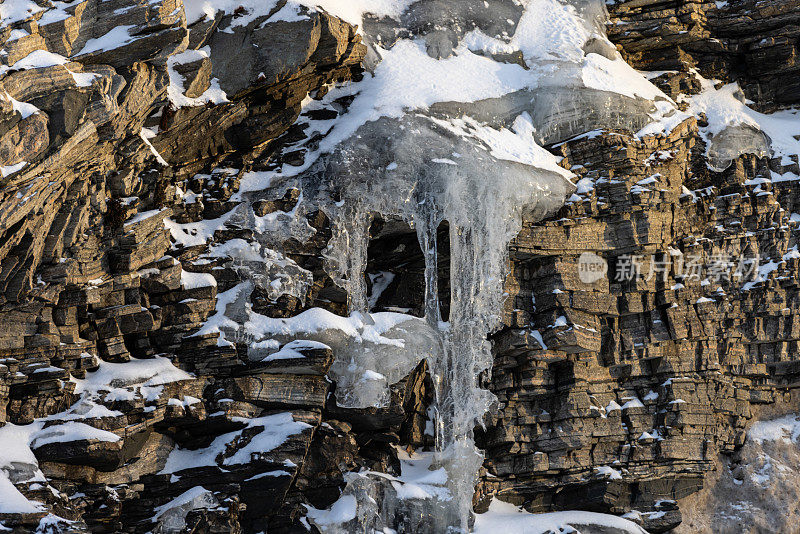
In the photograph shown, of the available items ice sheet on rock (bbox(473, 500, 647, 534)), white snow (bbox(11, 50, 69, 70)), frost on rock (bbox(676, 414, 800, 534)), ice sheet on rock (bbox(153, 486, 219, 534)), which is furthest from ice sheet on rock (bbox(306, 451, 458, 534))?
white snow (bbox(11, 50, 69, 70))

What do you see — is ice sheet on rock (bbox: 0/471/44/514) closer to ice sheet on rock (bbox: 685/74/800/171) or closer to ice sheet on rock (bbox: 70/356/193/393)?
ice sheet on rock (bbox: 70/356/193/393)

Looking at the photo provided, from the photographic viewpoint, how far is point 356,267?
23.2m

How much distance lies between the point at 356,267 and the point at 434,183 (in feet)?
8.13

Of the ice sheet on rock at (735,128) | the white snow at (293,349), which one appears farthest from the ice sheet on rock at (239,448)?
the ice sheet on rock at (735,128)

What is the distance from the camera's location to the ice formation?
74.4 feet

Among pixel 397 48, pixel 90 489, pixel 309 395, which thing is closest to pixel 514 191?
pixel 397 48

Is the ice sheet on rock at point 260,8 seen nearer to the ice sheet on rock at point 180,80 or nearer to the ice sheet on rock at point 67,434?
the ice sheet on rock at point 180,80

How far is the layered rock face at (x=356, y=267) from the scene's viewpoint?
1947 centimetres

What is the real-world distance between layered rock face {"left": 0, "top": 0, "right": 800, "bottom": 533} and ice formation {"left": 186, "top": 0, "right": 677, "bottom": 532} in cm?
7

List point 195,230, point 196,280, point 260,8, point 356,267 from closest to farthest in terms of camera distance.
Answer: point 196,280
point 195,230
point 260,8
point 356,267

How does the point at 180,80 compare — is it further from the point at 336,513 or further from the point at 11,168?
the point at 336,513

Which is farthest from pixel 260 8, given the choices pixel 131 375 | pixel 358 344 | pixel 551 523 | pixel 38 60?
pixel 551 523

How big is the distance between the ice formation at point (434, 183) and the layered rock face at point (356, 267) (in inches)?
2.8

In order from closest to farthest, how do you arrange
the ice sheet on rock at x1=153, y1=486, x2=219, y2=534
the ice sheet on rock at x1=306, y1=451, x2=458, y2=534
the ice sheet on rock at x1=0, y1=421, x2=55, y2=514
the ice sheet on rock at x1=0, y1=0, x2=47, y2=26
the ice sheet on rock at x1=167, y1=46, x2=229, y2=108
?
the ice sheet on rock at x1=0, y1=421, x2=55, y2=514
the ice sheet on rock at x1=0, y1=0, x2=47, y2=26
the ice sheet on rock at x1=153, y1=486, x2=219, y2=534
the ice sheet on rock at x1=167, y1=46, x2=229, y2=108
the ice sheet on rock at x1=306, y1=451, x2=458, y2=534
